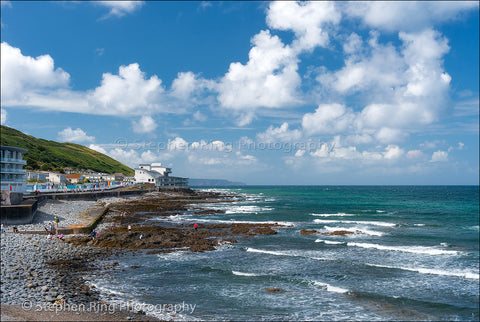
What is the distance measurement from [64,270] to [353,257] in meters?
19.4

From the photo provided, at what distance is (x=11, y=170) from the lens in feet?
156

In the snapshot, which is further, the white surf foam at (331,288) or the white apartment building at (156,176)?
the white apartment building at (156,176)

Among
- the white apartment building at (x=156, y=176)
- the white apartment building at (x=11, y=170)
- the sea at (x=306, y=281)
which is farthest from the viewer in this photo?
the white apartment building at (x=156, y=176)

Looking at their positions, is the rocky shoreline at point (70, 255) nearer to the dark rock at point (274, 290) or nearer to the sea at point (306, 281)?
the sea at point (306, 281)

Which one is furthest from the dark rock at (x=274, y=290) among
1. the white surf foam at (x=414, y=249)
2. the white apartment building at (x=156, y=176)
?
the white apartment building at (x=156, y=176)

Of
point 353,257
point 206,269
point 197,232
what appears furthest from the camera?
point 197,232

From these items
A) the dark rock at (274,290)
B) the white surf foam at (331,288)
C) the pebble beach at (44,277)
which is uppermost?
the pebble beach at (44,277)

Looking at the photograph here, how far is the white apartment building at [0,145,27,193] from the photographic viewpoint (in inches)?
1822

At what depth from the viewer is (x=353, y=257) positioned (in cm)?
2530

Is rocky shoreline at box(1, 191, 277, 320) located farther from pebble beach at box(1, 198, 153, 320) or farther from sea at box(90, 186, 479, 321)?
sea at box(90, 186, 479, 321)

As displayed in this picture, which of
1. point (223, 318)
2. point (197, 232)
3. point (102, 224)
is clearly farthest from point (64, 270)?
point (102, 224)

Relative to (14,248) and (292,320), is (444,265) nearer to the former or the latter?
(292,320)

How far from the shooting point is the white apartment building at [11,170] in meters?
46.3

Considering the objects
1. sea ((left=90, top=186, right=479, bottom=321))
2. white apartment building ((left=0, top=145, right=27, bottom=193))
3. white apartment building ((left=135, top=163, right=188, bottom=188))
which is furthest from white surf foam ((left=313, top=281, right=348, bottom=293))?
white apartment building ((left=135, top=163, right=188, bottom=188))
